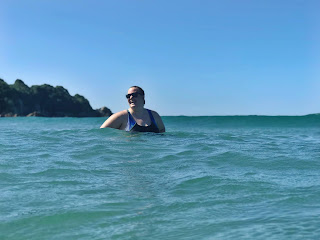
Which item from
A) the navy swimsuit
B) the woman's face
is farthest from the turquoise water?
the woman's face

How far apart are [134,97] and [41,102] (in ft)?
367

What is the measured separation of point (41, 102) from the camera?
113562 mm

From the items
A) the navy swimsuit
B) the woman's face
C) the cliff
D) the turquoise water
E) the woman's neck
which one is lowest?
the turquoise water

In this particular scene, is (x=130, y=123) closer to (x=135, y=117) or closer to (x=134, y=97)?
(x=135, y=117)

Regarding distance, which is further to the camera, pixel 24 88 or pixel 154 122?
pixel 24 88

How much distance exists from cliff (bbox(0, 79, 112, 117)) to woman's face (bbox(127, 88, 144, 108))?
96.7 meters

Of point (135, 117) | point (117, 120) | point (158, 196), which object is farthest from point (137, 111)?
point (158, 196)

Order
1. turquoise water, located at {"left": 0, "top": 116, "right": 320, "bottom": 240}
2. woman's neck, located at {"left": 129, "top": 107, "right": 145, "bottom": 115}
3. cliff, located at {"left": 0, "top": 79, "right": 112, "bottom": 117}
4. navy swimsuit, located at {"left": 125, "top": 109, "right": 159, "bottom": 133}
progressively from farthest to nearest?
cliff, located at {"left": 0, "top": 79, "right": 112, "bottom": 117}, woman's neck, located at {"left": 129, "top": 107, "right": 145, "bottom": 115}, navy swimsuit, located at {"left": 125, "top": 109, "right": 159, "bottom": 133}, turquoise water, located at {"left": 0, "top": 116, "right": 320, "bottom": 240}

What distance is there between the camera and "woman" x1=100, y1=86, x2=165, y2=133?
8.22m

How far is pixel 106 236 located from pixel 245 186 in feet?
5.47

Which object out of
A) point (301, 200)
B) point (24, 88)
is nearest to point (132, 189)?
point (301, 200)

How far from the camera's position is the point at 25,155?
17.7ft

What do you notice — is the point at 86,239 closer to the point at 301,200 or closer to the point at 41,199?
the point at 41,199

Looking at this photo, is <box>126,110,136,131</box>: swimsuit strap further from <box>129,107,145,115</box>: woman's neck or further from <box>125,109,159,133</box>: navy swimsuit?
<box>129,107,145,115</box>: woman's neck
